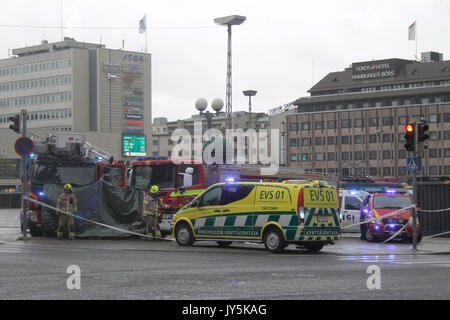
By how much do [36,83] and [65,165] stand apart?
12452 centimetres

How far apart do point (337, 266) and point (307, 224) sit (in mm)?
4559

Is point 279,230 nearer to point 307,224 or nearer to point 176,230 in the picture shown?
point 307,224

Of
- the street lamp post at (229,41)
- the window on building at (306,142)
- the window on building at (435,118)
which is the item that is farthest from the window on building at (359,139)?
the street lamp post at (229,41)

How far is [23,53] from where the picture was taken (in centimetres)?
15800

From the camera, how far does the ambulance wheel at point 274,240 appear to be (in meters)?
20.8

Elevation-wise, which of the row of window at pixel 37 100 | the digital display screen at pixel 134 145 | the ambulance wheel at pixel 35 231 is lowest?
the ambulance wheel at pixel 35 231

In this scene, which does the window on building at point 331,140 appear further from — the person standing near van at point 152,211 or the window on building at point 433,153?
the person standing near van at point 152,211

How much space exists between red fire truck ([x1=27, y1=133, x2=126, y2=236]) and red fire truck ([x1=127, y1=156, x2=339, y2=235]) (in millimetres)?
1066

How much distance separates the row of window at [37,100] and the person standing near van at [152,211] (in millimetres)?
123397

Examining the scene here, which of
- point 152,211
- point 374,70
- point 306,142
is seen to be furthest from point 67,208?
point 374,70

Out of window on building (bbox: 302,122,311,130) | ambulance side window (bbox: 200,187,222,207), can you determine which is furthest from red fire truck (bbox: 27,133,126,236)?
window on building (bbox: 302,122,311,130)

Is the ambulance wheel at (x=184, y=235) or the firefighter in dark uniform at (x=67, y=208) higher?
the firefighter in dark uniform at (x=67, y=208)

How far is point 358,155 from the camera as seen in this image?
13162 cm
